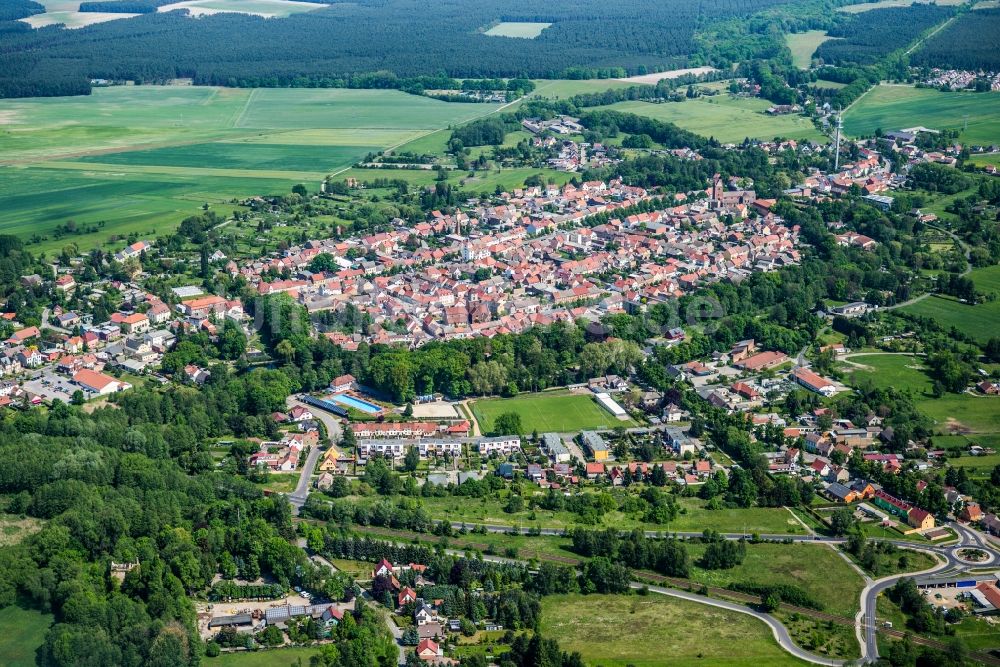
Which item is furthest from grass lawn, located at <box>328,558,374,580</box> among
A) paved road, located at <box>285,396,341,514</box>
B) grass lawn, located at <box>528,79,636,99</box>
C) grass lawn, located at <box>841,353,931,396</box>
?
grass lawn, located at <box>528,79,636,99</box>

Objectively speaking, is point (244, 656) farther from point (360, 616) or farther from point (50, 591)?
point (50, 591)

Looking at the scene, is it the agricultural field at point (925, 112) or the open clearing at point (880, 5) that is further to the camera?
the open clearing at point (880, 5)

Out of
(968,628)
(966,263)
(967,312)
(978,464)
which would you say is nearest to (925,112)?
(966,263)

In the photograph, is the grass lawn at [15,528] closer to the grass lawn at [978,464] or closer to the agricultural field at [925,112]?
the grass lawn at [978,464]

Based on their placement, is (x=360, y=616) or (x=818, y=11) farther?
(x=818, y=11)

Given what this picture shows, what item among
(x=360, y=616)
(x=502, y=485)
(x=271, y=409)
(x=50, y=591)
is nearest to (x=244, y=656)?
(x=360, y=616)

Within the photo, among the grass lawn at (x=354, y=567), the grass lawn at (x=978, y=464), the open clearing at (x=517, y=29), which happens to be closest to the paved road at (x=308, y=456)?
the grass lawn at (x=354, y=567)
